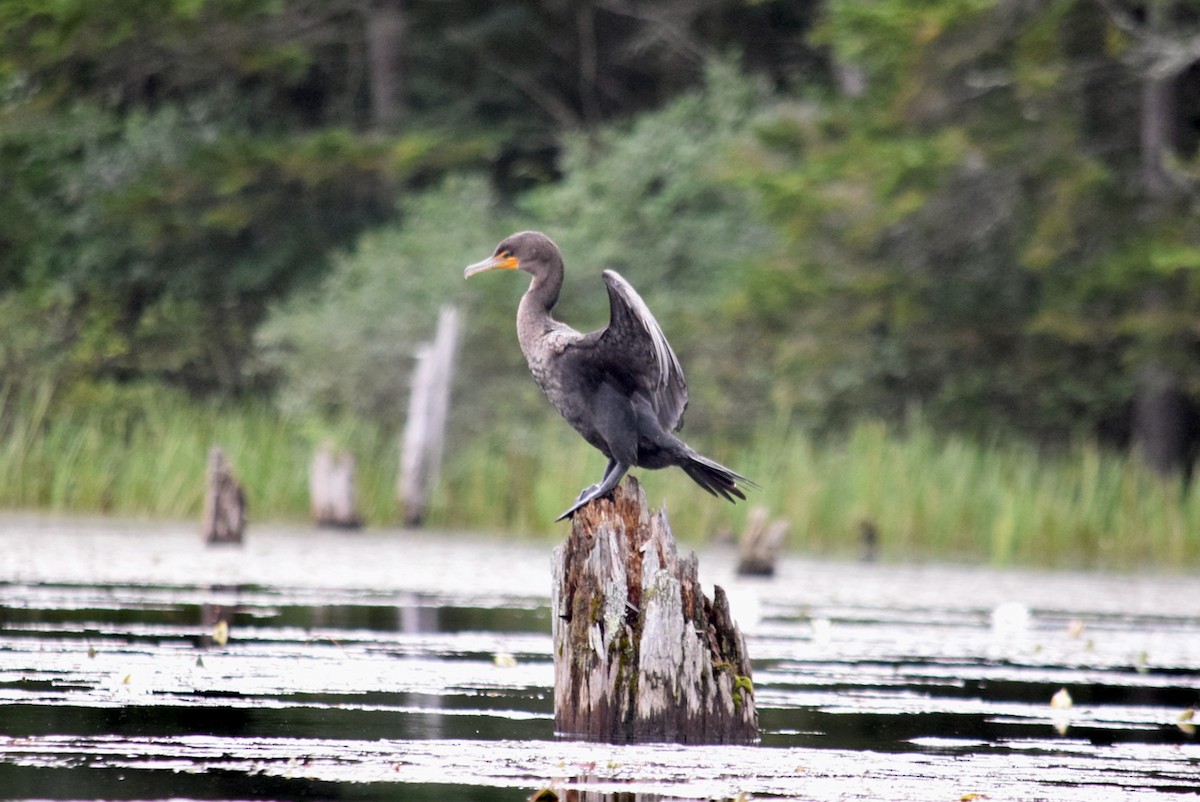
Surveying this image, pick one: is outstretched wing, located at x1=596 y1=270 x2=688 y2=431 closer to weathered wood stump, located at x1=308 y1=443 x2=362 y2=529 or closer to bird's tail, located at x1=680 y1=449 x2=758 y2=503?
bird's tail, located at x1=680 y1=449 x2=758 y2=503

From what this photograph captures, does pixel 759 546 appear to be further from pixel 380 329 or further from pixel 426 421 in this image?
pixel 380 329

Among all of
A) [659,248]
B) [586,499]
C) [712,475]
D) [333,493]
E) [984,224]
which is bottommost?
[586,499]

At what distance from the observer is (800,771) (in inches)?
212

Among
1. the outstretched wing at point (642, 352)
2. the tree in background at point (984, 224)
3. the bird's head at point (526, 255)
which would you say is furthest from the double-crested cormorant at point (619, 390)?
the tree in background at point (984, 224)

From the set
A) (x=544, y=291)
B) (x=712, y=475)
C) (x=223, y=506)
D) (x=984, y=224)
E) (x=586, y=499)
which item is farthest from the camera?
(x=984, y=224)

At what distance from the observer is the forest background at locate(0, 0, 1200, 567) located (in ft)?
55.1

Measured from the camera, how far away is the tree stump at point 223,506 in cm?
1309

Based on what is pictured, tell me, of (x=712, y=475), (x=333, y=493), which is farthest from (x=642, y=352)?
(x=333, y=493)

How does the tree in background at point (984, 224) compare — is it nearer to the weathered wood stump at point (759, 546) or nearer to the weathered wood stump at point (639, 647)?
the weathered wood stump at point (759, 546)

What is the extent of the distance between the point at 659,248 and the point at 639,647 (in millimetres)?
15585

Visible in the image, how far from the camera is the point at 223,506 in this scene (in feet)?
43.2

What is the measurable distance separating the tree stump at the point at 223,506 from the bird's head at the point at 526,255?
19.7ft

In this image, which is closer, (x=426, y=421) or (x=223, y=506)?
(x=223, y=506)

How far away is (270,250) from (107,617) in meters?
15.1
